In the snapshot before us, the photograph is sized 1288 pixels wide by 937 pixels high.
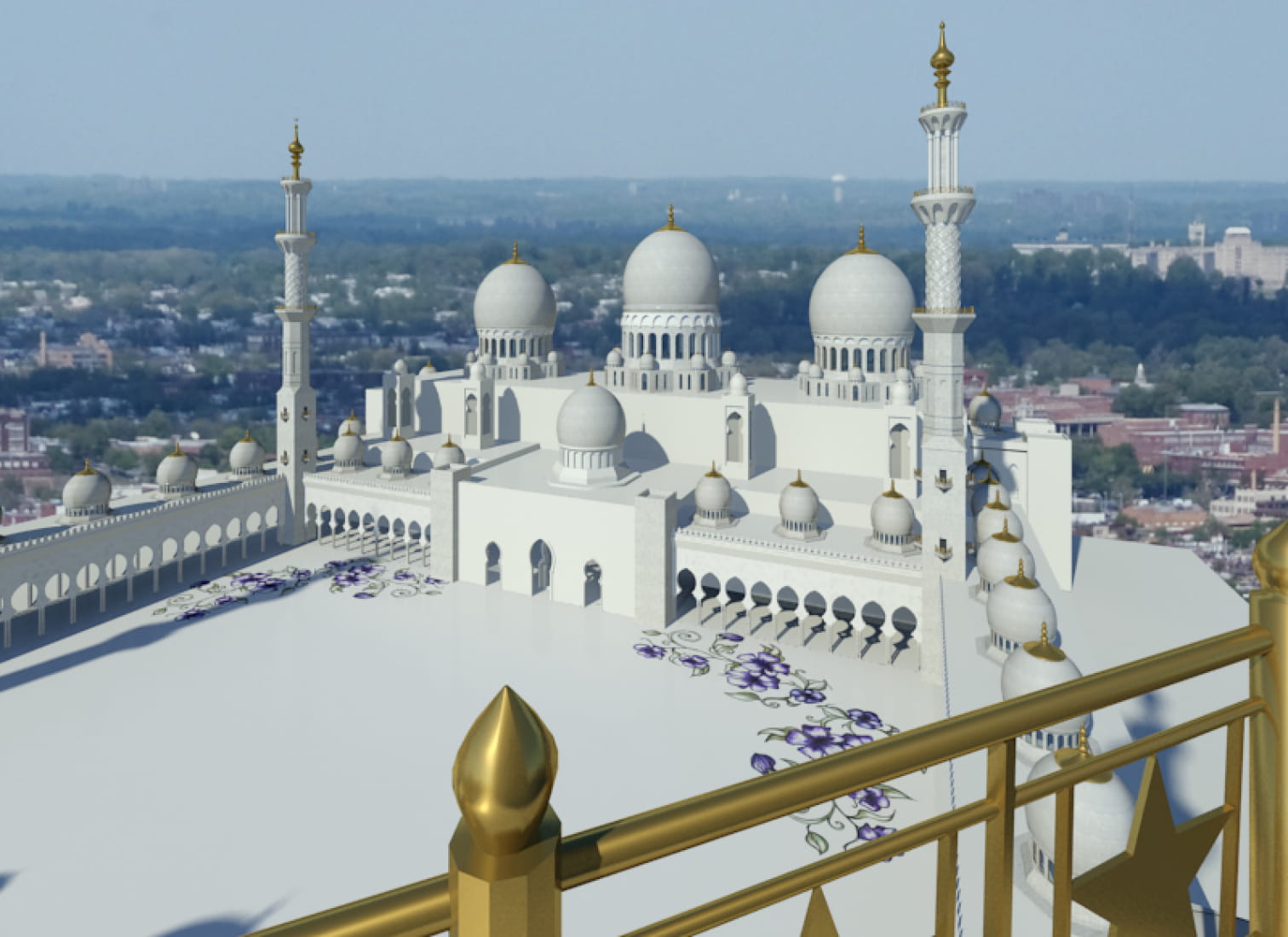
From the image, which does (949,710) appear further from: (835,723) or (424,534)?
(424,534)

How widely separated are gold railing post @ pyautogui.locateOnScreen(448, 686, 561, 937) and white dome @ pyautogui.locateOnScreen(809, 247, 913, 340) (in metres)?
19.7

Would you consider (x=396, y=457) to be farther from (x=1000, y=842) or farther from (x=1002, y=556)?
(x=1000, y=842)

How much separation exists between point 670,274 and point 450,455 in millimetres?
6822

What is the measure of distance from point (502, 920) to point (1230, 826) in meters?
2.00

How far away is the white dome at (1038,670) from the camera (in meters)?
8.60

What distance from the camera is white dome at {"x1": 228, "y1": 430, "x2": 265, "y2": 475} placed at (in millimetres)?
20797

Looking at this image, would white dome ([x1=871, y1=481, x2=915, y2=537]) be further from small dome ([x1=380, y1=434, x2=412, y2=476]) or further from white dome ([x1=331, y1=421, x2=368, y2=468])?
white dome ([x1=331, y1=421, x2=368, y2=468])

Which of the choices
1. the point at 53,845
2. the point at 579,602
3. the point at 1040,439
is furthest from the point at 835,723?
the point at 53,845

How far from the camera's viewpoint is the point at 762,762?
11.0m

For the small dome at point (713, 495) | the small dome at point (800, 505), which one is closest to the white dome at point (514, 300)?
the small dome at point (713, 495)

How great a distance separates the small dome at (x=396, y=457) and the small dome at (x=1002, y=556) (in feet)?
41.5

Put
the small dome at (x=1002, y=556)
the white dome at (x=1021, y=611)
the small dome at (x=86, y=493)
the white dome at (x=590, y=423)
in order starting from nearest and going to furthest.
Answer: the white dome at (x=1021, y=611) → the small dome at (x=1002, y=556) → the small dome at (x=86, y=493) → the white dome at (x=590, y=423)

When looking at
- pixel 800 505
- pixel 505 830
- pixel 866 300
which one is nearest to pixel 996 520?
pixel 800 505

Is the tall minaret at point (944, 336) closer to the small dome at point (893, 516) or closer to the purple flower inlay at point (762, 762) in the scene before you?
the small dome at point (893, 516)
